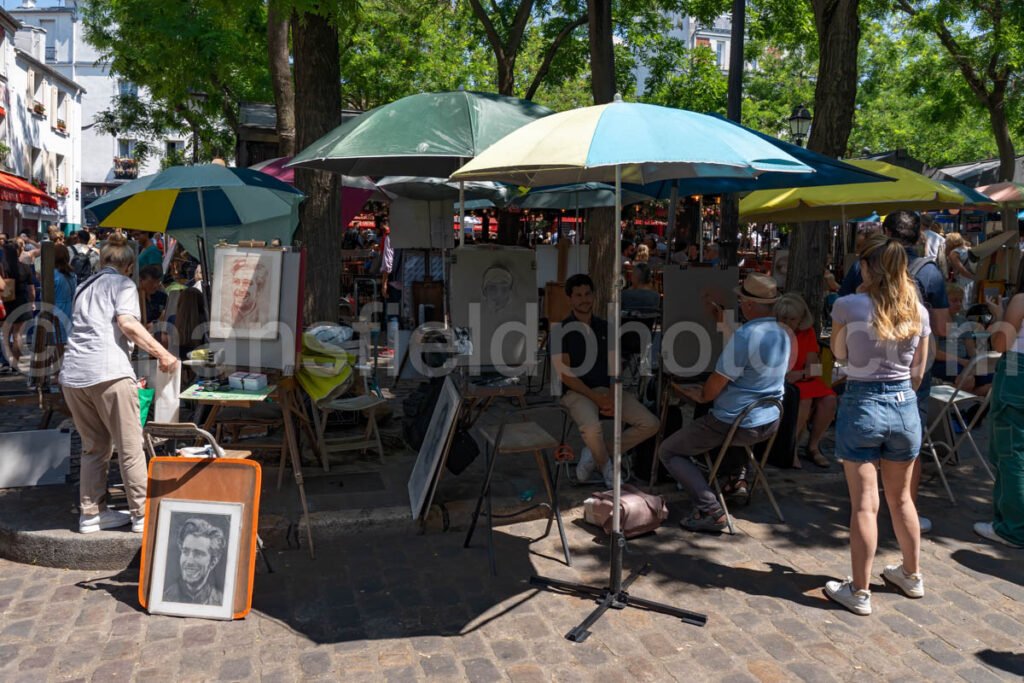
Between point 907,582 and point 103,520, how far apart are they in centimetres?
433

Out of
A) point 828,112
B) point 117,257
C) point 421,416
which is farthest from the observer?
point 828,112

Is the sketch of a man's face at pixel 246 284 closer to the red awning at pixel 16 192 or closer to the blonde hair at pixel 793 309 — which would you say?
the blonde hair at pixel 793 309

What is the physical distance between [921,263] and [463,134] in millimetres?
2975

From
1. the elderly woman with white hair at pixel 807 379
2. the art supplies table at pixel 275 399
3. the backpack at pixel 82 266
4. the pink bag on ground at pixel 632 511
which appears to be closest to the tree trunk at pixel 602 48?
the elderly woman with white hair at pixel 807 379

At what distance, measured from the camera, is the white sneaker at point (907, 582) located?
172 inches

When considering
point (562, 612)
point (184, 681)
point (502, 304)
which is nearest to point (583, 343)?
point (502, 304)

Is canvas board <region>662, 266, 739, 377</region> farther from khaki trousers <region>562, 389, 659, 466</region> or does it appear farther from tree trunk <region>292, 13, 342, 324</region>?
tree trunk <region>292, 13, 342, 324</region>

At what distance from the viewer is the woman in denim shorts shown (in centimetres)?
407

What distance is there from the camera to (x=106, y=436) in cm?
488

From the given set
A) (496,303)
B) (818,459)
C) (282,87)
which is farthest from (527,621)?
(282,87)

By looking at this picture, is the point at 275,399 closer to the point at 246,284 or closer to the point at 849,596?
the point at 246,284

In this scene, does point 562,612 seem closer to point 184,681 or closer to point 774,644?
point 774,644

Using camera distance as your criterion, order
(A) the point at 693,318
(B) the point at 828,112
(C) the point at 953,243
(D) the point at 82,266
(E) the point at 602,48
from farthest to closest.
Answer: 1. (D) the point at 82,266
2. (C) the point at 953,243
3. (E) the point at 602,48
4. (B) the point at 828,112
5. (A) the point at 693,318

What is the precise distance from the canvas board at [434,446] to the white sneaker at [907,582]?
7.93ft
